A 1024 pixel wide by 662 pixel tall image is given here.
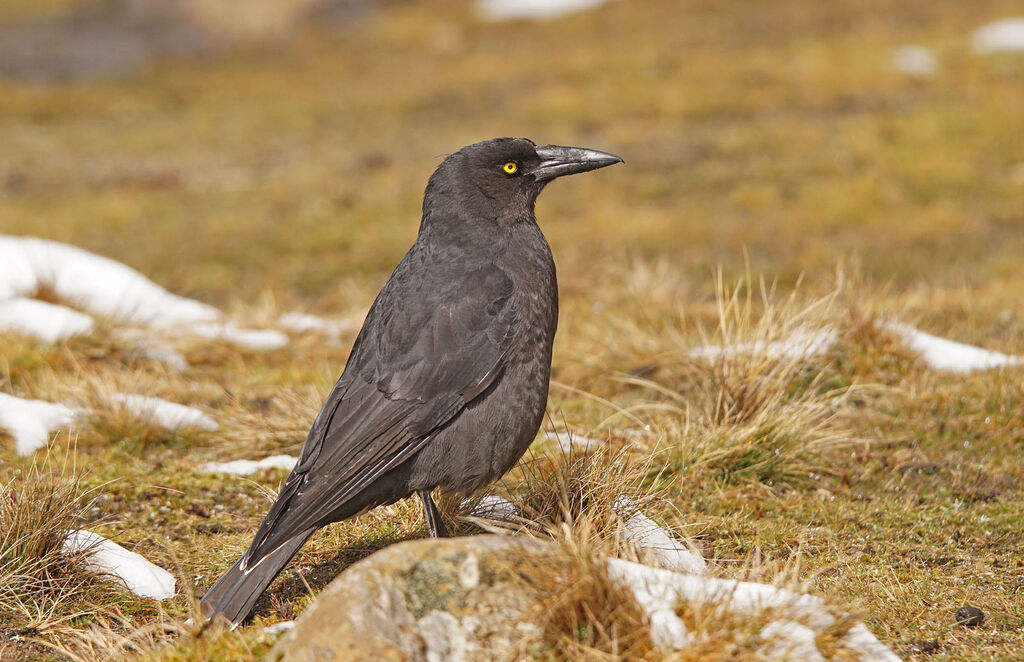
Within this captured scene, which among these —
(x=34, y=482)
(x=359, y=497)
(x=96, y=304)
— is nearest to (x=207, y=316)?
(x=96, y=304)

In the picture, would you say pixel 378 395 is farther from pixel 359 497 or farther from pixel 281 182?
pixel 281 182

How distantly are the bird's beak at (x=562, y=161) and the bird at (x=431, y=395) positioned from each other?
354 mm

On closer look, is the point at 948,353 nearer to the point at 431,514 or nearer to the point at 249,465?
the point at 431,514

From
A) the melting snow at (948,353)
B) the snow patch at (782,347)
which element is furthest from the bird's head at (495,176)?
the melting snow at (948,353)

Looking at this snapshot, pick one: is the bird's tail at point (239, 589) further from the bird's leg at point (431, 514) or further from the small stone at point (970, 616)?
the small stone at point (970, 616)

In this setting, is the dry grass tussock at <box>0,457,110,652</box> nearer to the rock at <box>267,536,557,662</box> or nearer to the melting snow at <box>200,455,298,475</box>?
the melting snow at <box>200,455,298,475</box>

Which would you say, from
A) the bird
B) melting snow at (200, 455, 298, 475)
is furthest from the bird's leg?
melting snow at (200, 455, 298, 475)

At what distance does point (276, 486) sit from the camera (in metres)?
5.40

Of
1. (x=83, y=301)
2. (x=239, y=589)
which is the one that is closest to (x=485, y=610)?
(x=239, y=589)

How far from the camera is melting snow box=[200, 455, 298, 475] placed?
555cm

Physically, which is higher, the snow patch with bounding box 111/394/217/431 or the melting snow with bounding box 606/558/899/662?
the melting snow with bounding box 606/558/899/662

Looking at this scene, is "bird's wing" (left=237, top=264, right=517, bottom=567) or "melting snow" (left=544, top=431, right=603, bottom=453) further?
"melting snow" (left=544, top=431, right=603, bottom=453)

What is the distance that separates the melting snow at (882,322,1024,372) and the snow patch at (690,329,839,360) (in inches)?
27.3

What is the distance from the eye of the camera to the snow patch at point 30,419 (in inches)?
228
